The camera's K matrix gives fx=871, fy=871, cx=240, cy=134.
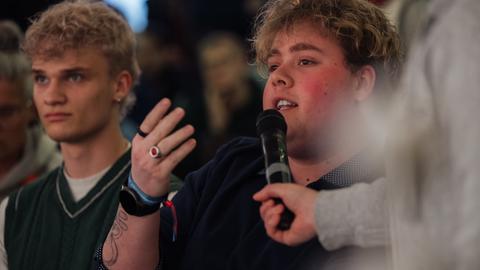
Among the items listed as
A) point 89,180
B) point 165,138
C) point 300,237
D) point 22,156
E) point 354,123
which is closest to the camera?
point 300,237

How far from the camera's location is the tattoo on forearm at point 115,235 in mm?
2273

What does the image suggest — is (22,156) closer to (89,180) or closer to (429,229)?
(89,180)

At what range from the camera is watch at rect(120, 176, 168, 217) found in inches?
85.3

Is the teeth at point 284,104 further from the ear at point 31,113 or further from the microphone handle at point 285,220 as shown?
the ear at point 31,113

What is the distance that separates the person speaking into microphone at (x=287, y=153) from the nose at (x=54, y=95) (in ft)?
2.52

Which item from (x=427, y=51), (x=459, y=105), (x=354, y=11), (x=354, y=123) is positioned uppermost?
(x=354, y=11)

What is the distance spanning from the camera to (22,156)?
3.76 meters

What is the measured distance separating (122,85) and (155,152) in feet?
3.86

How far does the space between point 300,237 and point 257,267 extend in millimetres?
429

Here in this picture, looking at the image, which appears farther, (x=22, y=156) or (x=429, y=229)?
(x=22, y=156)

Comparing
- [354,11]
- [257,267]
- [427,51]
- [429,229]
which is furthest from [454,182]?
[354,11]

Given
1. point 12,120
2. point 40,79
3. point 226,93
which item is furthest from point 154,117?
point 226,93

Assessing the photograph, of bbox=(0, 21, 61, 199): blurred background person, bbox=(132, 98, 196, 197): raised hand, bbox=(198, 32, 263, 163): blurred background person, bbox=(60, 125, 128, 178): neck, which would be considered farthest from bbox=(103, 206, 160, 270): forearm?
bbox=(198, 32, 263, 163): blurred background person

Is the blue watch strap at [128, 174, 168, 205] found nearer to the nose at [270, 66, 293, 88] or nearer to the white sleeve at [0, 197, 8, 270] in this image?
the nose at [270, 66, 293, 88]
